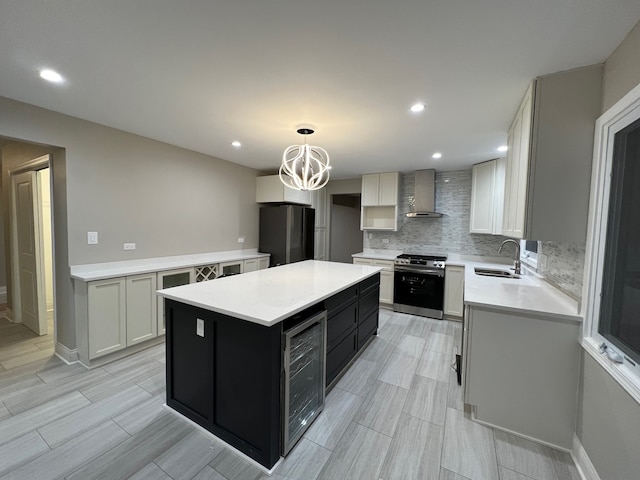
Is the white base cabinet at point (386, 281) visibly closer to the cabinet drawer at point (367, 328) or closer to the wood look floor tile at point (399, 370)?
the cabinet drawer at point (367, 328)

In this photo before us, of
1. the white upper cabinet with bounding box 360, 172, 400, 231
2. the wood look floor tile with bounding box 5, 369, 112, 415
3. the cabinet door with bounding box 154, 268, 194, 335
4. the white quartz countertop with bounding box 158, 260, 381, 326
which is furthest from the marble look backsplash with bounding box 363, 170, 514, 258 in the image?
the wood look floor tile with bounding box 5, 369, 112, 415

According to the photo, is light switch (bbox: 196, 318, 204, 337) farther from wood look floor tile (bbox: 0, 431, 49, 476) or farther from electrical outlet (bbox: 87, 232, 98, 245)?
electrical outlet (bbox: 87, 232, 98, 245)

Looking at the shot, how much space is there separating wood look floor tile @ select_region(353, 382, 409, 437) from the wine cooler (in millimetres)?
342

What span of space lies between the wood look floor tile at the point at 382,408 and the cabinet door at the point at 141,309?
2363 millimetres

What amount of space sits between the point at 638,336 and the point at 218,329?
7.06 feet

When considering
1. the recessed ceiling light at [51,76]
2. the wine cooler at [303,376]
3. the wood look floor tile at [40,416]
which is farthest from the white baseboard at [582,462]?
the recessed ceiling light at [51,76]

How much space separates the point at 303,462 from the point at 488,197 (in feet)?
12.7

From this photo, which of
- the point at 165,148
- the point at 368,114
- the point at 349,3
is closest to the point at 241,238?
the point at 165,148

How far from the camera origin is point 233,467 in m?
1.53

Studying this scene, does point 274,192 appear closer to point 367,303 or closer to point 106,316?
point 367,303

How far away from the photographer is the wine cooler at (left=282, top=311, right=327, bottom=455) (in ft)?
5.13

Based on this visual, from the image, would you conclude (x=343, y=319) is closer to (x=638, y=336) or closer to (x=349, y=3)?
(x=638, y=336)

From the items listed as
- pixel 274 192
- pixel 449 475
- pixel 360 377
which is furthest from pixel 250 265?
pixel 449 475

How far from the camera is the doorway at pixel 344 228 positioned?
6262 mm
